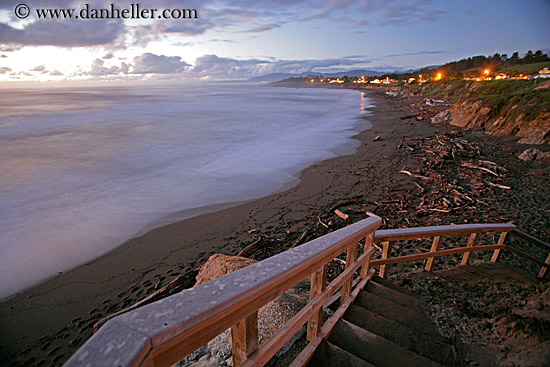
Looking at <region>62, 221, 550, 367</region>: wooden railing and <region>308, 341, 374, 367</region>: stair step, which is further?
<region>308, 341, 374, 367</region>: stair step

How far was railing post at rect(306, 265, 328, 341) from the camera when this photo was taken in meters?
2.09

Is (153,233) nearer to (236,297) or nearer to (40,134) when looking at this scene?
(236,297)

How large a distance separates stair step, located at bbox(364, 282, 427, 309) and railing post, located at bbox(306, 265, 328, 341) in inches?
53.7

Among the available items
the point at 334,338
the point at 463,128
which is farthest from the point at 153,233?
the point at 463,128

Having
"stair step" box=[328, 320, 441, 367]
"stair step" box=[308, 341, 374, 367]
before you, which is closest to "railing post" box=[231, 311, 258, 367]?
"stair step" box=[308, 341, 374, 367]

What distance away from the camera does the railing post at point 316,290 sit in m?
2.09

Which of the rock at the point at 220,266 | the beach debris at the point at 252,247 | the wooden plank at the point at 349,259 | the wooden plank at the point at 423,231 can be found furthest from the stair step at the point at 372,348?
the beach debris at the point at 252,247

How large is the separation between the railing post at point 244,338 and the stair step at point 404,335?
1.65 meters

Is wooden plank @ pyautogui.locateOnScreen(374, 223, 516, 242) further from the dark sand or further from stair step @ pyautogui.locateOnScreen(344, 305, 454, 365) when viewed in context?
the dark sand

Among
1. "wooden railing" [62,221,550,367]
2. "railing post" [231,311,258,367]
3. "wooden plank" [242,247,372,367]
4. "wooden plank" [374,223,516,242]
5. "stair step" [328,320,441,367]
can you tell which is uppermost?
"wooden railing" [62,221,550,367]

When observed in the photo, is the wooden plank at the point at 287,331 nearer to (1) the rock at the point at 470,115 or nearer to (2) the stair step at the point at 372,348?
(2) the stair step at the point at 372,348

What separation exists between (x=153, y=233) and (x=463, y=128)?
2347 centimetres

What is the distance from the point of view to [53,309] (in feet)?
18.3

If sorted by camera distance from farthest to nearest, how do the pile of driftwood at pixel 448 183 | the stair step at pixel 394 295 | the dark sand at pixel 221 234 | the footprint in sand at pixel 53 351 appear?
the pile of driftwood at pixel 448 183
the dark sand at pixel 221 234
the footprint in sand at pixel 53 351
the stair step at pixel 394 295
